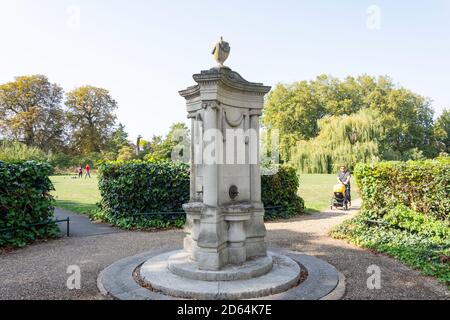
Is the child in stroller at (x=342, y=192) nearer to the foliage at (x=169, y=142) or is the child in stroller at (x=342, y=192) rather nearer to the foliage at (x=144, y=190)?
the foliage at (x=144, y=190)

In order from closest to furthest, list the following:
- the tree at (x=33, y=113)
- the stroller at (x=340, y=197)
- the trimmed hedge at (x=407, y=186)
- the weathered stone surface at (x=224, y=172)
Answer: the weathered stone surface at (x=224, y=172) → the trimmed hedge at (x=407, y=186) → the stroller at (x=340, y=197) → the tree at (x=33, y=113)

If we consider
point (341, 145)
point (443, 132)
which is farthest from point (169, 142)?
point (443, 132)

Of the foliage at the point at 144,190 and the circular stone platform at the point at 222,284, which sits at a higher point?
the foliage at the point at 144,190

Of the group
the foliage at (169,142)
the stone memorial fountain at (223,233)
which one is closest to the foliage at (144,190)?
the stone memorial fountain at (223,233)

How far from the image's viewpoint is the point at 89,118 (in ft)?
178

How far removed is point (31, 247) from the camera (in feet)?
25.8

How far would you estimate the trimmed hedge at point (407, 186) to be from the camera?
8.20 metres

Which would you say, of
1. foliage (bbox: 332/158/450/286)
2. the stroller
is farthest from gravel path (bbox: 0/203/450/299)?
the stroller

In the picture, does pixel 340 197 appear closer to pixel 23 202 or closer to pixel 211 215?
pixel 211 215

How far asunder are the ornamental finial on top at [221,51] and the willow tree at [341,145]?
96.6 ft

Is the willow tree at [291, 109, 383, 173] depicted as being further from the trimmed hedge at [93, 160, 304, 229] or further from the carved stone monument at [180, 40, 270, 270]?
the carved stone monument at [180, 40, 270, 270]

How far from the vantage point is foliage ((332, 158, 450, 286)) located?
23.8ft

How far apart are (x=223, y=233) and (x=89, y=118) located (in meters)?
54.4
